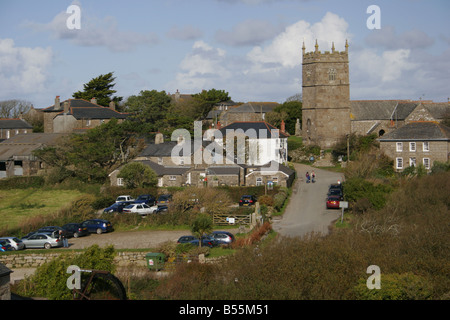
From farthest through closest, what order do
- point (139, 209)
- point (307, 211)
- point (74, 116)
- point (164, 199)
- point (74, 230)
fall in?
point (74, 116), point (164, 199), point (307, 211), point (139, 209), point (74, 230)

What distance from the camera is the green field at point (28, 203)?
40072 mm

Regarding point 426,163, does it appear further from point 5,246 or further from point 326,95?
point 5,246

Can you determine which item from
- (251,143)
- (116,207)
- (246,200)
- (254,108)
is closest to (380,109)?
(251,143)

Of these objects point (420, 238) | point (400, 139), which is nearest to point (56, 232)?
point (420, 238)

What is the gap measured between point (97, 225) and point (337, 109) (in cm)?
3739

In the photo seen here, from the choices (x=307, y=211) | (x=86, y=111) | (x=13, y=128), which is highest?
(x=86, y=111)

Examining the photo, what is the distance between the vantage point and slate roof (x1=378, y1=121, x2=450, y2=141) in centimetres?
4972

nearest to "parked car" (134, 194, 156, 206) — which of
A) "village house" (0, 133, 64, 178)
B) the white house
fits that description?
the white house

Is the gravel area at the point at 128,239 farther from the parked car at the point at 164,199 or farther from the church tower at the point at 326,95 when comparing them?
the church tower at the point at 326,95

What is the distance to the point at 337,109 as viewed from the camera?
63219mm

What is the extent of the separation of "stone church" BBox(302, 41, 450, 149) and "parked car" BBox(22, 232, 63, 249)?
131 feet

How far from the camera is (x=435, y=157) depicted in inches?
1953

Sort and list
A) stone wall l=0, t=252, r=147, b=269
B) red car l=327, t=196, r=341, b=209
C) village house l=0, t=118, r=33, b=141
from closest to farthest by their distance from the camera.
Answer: stone wall l=0, t=252, r=147, b=269, red car l=327, t=196, r=341, b=209, village house l=0, t=118, r=33, b=141

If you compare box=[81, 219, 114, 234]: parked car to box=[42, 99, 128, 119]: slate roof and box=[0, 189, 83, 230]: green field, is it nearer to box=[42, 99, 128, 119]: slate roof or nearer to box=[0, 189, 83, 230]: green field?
box=[0, 189, 83, 230]: green field
